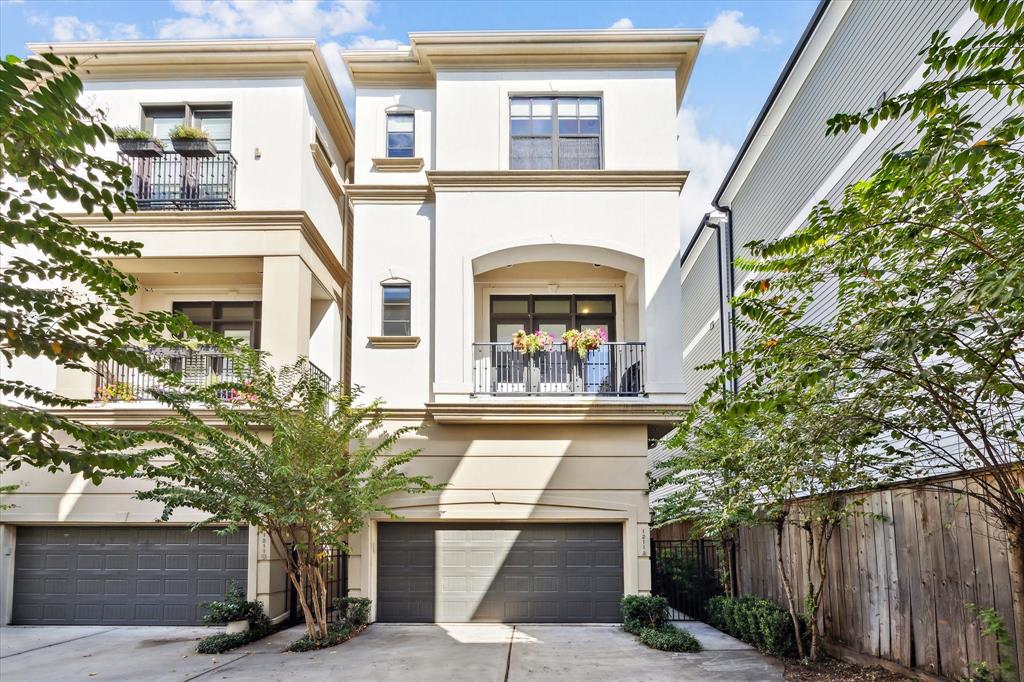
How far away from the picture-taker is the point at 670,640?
11633 mm

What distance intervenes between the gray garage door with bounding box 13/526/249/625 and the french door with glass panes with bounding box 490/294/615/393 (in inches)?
219

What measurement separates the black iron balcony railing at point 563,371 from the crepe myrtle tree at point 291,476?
6.69 feet

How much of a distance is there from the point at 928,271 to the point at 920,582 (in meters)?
4.61

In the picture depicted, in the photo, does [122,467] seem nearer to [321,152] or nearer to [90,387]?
[90,387]

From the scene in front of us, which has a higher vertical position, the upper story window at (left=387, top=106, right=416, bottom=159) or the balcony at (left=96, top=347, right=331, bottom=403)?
the upper story window at (left=387, top=106, right=416, bottom=159)

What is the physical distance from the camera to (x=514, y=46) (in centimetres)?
1478

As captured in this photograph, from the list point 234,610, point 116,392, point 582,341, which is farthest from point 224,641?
→ point 582,341

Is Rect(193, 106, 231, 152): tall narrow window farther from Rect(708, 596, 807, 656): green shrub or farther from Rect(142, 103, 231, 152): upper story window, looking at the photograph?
Rect(708, 596, 807, 656): green shrub

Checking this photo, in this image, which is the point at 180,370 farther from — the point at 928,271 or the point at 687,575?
the point at 928,271

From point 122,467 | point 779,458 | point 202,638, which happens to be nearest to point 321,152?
point 202,638

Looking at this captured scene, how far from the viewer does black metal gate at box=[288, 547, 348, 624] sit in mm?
14347

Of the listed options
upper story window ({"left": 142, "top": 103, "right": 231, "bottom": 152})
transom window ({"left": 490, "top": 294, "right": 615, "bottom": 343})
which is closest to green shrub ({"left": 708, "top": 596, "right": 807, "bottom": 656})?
transom window ({"left": 490, "top": 294, "right": 615, "bottom": 343})

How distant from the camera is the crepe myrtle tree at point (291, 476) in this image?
11.2m

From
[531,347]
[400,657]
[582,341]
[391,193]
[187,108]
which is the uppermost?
[187,108]
